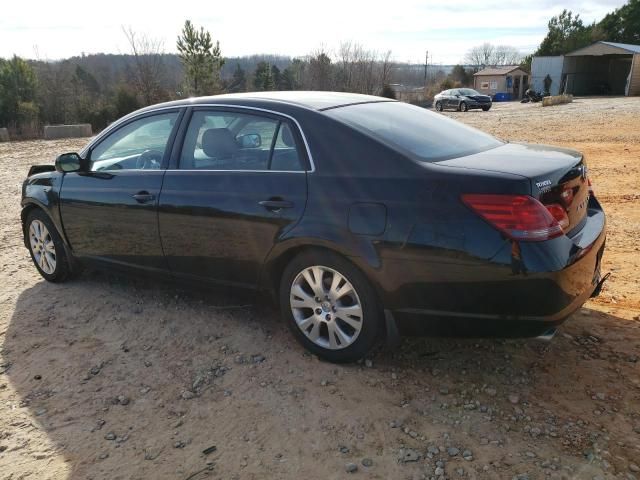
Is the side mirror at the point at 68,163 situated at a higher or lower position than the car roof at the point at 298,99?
lower

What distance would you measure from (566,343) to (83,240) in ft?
12.7

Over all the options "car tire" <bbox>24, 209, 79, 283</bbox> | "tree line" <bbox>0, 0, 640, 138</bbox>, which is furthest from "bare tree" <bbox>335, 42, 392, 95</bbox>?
"car tire" <bbox>24, 209, 79, 283</bbox>

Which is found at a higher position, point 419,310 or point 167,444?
point 419,310

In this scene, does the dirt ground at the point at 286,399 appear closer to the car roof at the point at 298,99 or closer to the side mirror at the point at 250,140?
the side mirror at the point at 250,140

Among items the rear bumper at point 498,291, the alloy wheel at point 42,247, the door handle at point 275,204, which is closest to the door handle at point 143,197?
the door handle at point 275,204

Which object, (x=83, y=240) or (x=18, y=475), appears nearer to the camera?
(x=18, y=475)

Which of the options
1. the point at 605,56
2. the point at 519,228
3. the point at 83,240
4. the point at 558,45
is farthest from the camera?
the point at 558,45

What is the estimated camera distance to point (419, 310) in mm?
2857

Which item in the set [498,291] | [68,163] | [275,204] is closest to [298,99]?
Answer: [275,204]

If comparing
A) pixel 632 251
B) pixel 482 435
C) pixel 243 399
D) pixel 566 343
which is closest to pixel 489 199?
pixel 482 435

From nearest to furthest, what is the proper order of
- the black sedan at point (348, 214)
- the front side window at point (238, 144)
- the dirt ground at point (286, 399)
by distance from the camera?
the dirt ground at point (286, 399) → the black sedan at point (348, 214) → the front side window at point (238, 144)

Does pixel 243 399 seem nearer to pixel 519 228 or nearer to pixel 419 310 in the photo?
pixel 419 310

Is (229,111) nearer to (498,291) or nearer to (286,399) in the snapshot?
(286,399)

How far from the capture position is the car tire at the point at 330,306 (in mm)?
3012
